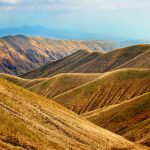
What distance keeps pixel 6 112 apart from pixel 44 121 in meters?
5.85

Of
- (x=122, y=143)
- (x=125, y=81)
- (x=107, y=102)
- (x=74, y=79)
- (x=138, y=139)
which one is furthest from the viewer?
(x=74, y=79)

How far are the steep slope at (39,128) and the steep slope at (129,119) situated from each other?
17.9 metres

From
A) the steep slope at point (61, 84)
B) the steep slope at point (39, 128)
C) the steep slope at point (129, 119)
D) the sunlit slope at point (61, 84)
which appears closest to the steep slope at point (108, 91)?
the sunlit slope at point (61, 84)

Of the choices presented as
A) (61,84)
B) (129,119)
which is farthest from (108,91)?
(129,119)

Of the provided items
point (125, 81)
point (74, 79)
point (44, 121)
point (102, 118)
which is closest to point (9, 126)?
point (44, 121)

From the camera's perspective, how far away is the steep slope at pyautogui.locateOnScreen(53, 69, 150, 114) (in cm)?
13462

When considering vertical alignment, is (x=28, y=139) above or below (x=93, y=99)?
above

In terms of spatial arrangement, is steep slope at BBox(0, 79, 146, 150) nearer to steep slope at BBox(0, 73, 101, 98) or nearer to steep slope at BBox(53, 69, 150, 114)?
steep slope at BBox(53, 69, 150, 114)

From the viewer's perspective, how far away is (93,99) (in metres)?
139

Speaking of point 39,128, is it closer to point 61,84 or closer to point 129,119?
point 129,119

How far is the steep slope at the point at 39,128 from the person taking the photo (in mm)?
40375

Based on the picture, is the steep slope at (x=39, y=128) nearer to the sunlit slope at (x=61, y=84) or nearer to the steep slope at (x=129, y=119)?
the steep slope at (x=129, y=119)

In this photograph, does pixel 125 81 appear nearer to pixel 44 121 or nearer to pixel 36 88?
pixel 36 88

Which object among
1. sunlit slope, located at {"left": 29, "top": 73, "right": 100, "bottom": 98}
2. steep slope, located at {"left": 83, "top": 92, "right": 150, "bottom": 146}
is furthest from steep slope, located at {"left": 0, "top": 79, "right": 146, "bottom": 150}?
sunlit slope, located at {"left": 29, "top": 73, "right": 100, "bottom": 98}
